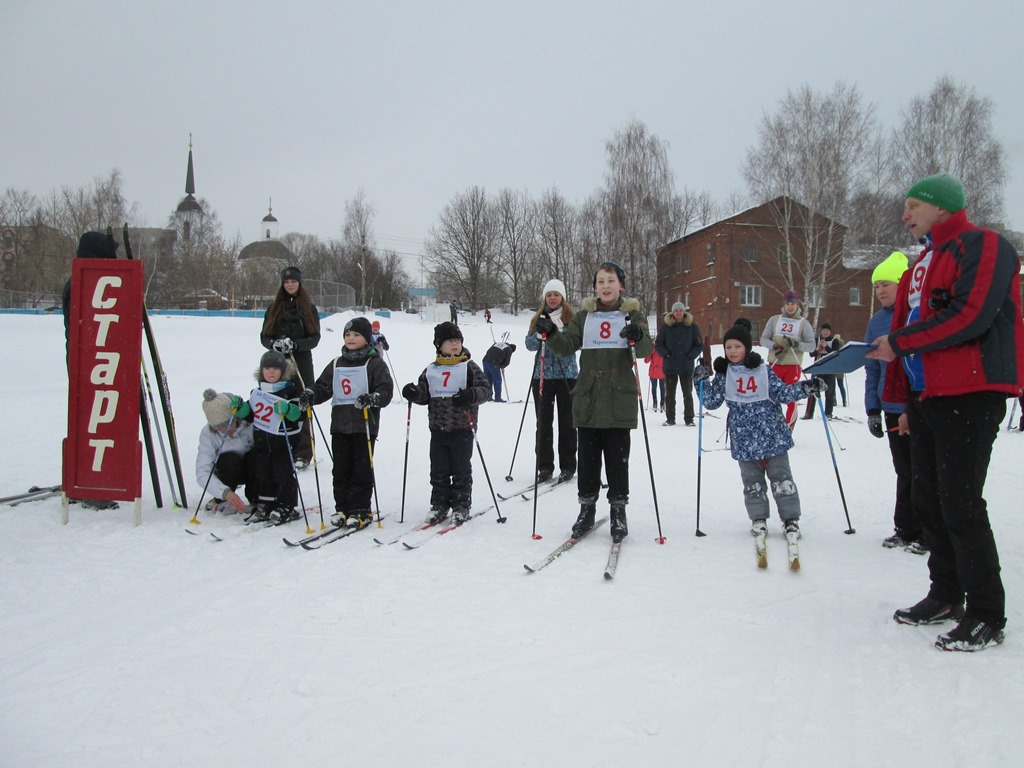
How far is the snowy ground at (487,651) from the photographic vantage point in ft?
7.23

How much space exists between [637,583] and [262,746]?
2119mm

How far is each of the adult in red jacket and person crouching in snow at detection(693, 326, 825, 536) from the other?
139cm

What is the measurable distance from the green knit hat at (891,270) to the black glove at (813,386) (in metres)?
0.77

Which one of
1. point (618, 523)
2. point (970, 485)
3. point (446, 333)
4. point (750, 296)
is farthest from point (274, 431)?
point (750, 296)

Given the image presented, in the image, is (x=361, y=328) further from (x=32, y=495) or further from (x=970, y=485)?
(x=970, y=485)

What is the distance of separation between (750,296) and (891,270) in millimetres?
35450

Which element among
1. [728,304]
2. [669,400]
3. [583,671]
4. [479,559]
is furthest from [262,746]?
[728,304]

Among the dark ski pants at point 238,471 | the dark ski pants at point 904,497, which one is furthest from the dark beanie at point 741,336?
the dark ski pants at point 238,471

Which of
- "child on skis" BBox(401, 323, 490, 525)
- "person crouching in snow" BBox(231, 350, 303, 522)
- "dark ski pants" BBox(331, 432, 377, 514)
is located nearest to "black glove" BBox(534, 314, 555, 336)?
"child on skis" BBox(401, 323, 490, 525)

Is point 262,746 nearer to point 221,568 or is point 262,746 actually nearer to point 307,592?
point 307,592

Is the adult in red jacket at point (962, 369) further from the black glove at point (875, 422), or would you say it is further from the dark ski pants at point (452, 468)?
the dark ski pants at point (452, 468)

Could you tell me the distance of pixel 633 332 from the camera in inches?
170

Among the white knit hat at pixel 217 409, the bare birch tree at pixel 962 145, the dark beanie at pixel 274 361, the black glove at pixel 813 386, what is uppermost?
the bare birch tree at pixel 962 145

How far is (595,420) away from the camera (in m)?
4.43
